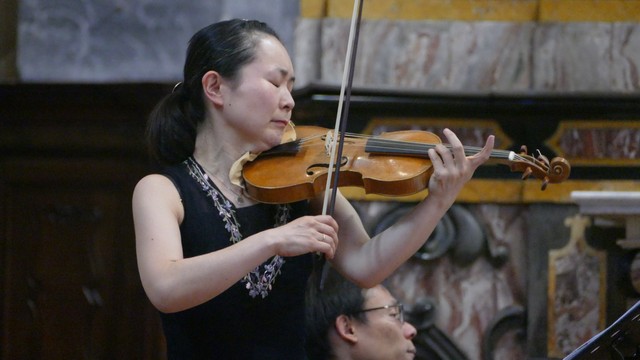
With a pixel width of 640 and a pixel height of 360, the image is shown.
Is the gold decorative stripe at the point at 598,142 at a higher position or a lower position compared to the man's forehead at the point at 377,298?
higher

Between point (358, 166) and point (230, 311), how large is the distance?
1.29ft

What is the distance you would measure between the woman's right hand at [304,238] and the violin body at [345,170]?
0.64ft

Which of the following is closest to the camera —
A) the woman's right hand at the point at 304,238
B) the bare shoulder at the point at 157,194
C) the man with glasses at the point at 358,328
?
the woman's right hand at the point at 304,238

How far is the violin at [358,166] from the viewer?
2412mm

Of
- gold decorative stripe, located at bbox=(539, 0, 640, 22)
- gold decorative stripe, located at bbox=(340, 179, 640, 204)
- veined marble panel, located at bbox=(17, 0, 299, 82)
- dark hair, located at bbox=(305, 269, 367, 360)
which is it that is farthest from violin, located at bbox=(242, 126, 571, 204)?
veined marble panel, located at bbox=(17, 0, 299, 82)

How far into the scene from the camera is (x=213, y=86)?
2.53 m

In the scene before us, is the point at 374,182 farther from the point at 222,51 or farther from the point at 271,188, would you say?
the point at 222,51

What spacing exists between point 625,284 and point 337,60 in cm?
141

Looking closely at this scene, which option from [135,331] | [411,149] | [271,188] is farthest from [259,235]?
[135,331]

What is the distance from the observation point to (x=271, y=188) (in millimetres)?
2406

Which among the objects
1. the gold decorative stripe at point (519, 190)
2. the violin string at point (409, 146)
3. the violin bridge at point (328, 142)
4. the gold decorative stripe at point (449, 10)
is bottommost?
the gold decorative stripe at point (519, 190)

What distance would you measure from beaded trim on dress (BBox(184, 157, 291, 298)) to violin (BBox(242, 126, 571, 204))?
2.4 inches

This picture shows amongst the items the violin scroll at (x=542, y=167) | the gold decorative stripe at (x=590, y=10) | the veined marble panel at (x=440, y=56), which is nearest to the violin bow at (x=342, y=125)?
the violin scroll at (x=542, y=167)

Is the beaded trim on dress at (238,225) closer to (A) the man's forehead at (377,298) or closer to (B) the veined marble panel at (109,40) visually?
(A) the man's forehead at (377,298)
